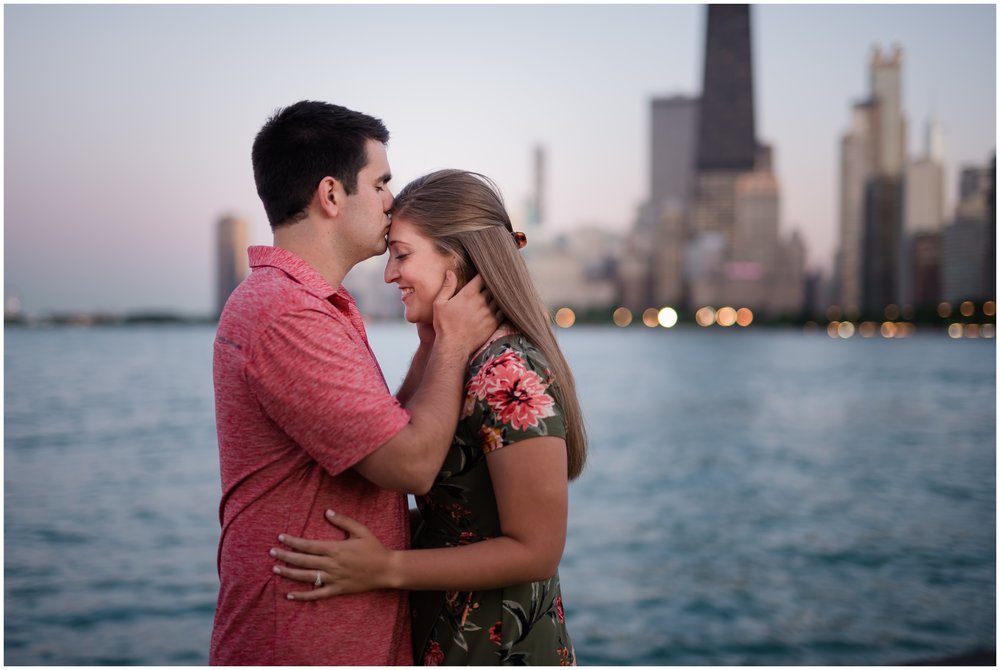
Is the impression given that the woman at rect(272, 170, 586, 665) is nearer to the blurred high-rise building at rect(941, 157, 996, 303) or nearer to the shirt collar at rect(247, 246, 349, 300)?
the shirt collar at rect(247, 246, 349, 300)

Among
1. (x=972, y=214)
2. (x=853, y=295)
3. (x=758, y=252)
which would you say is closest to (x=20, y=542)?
(x=972, y=214)

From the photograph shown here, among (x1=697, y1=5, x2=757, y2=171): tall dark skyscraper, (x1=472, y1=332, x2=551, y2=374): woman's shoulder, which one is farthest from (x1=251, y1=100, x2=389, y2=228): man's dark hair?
(x1=697, y1=5, x2=757, y2=171): tall dark skyscraper

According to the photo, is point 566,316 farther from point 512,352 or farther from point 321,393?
point 321,393

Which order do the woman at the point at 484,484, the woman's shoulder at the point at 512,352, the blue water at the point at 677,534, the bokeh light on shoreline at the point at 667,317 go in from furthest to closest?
the bokeh light on shoreline at the point at 667,317 → the blue water at the point at 677,534 → the woman's shoulder at the point at 512,352 → the woman at the point at 484,484

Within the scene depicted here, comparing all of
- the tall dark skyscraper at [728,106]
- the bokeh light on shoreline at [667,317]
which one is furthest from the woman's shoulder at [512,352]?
the tall dark skyscraper at [728,106]

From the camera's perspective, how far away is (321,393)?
6.40ft

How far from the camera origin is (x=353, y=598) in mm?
2111

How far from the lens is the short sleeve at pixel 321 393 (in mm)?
1940

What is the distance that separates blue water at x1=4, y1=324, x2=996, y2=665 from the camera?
10156 millimetres

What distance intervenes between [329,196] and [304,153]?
0.39 feet

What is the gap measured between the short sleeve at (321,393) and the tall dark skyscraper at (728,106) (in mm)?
161276

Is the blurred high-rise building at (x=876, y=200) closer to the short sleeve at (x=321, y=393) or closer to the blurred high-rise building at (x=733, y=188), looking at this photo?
the blurred high-rise building at (x=733, y=188)

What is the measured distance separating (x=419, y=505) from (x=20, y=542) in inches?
584

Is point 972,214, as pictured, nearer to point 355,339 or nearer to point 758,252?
point 758,252
